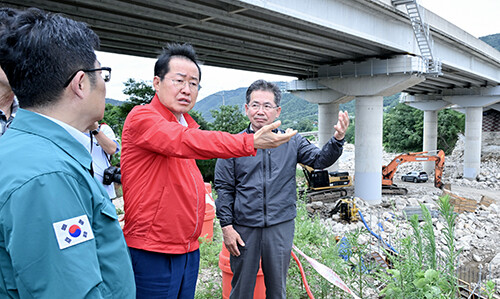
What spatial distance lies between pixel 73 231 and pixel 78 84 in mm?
570

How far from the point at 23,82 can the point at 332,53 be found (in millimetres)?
16706

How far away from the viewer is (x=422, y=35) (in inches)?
613

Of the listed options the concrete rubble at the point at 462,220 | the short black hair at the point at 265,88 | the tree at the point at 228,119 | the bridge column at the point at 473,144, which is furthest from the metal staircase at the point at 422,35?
the bridge column at the point at 473,144

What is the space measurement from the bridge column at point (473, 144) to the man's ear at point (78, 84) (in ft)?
113

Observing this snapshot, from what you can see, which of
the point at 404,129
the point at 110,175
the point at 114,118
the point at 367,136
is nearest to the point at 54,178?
the point at 110,175

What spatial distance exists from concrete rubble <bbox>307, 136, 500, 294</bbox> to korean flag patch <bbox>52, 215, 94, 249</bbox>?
233cm

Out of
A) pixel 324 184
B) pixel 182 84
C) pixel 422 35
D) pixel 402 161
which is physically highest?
pixel 422 35

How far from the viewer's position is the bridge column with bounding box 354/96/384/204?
18.4 meters

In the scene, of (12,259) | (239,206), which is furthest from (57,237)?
(239,206)

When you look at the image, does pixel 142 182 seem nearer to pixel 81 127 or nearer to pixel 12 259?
pixel 81 127

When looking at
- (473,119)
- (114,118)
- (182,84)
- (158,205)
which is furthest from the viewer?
(473,119)

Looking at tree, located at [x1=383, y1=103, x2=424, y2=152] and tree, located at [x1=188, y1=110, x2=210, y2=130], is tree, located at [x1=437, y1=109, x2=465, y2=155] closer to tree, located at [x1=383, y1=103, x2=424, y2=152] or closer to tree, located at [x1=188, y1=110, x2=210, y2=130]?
tree, located at [x1=383, y1=103, x2=424, y2=152]

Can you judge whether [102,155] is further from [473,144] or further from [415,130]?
[415,130]

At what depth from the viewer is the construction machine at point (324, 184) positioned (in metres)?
18.0
